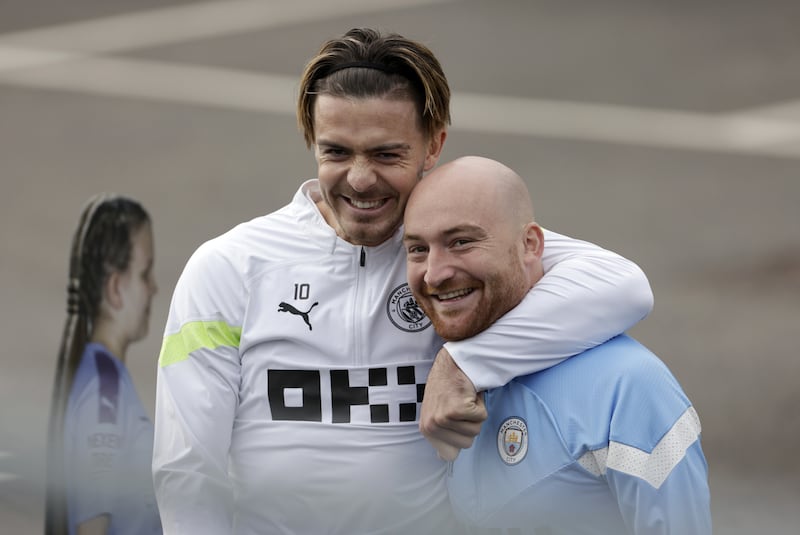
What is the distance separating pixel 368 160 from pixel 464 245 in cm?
24

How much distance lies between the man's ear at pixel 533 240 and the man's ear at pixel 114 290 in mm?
2458

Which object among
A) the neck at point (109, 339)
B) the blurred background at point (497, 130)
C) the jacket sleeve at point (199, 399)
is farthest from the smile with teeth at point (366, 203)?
the blurred background at point (497, 130)

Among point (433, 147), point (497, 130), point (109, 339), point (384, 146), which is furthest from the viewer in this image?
point (497, 130)

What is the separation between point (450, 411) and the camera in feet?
6.34

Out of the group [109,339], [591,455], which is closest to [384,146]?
[591,455]

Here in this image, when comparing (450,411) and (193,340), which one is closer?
(450,411)

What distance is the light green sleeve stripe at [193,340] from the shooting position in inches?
80.9

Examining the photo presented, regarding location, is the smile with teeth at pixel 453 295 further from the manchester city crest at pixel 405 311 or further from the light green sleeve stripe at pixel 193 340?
the light green sleeve stripe at pixel 193 340

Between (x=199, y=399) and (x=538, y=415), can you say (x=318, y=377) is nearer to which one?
(x=199, y=399)

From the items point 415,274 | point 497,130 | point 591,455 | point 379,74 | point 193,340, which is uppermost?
point 497,130

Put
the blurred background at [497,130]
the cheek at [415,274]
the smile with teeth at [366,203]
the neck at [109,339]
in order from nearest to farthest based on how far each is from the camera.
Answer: the cheek at [415,274], the smile with teeth at [366,203], the neck at [109,339], the blurred background at [497,130]

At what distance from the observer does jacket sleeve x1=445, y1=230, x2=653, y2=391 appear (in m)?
1.98

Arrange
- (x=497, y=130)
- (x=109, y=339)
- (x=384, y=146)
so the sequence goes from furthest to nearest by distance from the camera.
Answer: (x=497, y=130) < (x=109, y=339) < (x=384, y=146)

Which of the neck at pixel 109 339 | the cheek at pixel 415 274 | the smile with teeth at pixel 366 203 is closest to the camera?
the cheek at pixel 415 274
